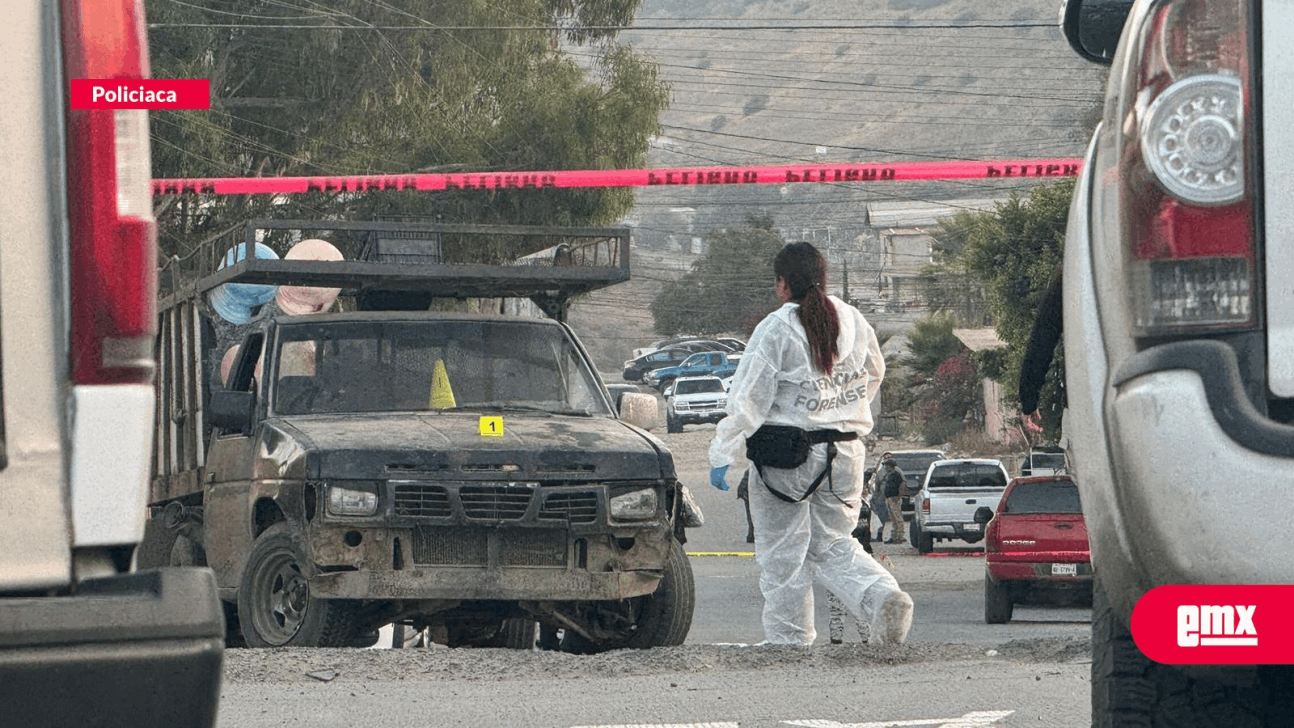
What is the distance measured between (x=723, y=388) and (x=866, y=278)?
6083 centimetres

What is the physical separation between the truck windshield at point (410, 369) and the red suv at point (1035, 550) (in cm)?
975

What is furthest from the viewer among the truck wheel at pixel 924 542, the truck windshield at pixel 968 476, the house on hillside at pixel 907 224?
the house on hillside at pixel 907 224

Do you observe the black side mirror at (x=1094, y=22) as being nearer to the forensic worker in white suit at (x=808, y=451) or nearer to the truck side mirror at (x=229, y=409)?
the forensic worker in white suit at (x=808, y=451)

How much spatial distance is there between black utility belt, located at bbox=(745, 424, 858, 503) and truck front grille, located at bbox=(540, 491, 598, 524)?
2.31 feet

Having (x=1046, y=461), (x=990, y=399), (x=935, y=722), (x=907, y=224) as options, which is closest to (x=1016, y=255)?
(x=1046, y=461)

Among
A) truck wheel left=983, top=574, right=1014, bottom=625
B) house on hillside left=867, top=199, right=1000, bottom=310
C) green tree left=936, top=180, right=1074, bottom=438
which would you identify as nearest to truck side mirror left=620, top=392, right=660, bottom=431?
truck wheel left=983, top=574, right=1014, bottom=625

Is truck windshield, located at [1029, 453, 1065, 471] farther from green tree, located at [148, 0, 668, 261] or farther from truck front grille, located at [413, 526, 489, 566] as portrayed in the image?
truck front grille, located at [413, 526, 489, 566]

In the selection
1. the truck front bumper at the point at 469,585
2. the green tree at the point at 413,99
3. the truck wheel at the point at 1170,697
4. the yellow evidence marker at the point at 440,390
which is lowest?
the truck front bumper at the point at 469,585

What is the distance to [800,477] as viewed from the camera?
8.60 m

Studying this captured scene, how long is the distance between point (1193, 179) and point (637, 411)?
22.6 feet

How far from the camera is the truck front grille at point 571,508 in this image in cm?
842

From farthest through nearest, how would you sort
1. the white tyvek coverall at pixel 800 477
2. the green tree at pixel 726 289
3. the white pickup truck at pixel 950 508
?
the green tree at pixel 726 289
the white pickup truck at pixel 950 508
the white tyvek coverall at pixel 800 477

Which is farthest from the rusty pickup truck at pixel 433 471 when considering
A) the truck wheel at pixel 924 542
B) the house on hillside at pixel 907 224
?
the house on hillside at pixel 907 224

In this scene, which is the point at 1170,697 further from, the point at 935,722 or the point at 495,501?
the point at 495,501
